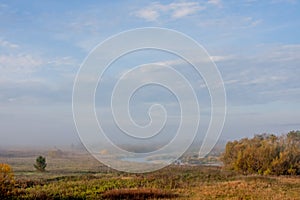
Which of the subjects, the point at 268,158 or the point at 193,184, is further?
the point at 268,158

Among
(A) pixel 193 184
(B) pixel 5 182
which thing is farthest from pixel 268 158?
(B) pixel 5 182

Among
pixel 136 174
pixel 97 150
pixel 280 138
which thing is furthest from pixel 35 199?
pixel 280 138

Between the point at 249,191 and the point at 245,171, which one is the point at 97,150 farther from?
the point at 245,171

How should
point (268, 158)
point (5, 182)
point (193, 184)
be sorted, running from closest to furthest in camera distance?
point (5, 182), point (193, 184), point (268, 158)

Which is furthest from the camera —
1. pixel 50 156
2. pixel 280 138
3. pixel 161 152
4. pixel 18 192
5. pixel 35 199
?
pixel 50 156

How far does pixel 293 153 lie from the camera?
124 feet

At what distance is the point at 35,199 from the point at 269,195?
34.6 feet

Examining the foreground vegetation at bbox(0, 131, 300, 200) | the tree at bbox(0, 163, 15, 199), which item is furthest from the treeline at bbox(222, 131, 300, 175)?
the tree at bbox(0, 163, 15, 199)

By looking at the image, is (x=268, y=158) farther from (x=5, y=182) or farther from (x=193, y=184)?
(x=5, y=182)

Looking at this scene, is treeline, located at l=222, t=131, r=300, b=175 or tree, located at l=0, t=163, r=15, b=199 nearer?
tree, located at l=0, t=163, r=15, b=199

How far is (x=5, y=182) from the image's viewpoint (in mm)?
17141

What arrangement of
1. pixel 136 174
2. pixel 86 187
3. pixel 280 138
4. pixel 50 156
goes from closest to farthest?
pixel 86 187
pixel 136 174
pixel 280 138
pixel 50 156

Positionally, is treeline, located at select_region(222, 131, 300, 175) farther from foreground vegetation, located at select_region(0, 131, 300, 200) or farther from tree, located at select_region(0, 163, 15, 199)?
tree, located at select_region(0, 163, 15, 199)

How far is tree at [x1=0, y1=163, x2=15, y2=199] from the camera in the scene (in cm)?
1691
